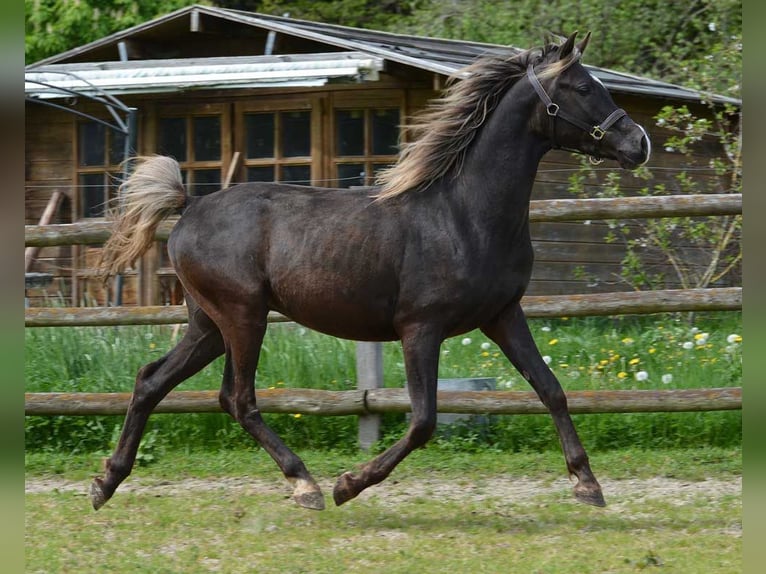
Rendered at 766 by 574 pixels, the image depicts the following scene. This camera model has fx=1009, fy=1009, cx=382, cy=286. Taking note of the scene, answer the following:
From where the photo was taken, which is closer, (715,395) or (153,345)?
(715,395)

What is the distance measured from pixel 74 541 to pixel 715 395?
145 inches

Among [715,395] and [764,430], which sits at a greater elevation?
[764,430]

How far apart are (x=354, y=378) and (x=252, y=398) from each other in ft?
6.15

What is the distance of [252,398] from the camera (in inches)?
196

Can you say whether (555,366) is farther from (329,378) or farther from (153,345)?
(153,345)

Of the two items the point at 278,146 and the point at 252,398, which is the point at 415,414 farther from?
the point at 278,146

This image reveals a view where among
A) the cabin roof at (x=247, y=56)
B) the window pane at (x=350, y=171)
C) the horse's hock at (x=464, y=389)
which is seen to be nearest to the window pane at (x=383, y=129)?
the window pane at (x=350, y=171)

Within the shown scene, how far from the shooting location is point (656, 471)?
571 cm

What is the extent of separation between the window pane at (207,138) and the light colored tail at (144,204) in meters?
6.41

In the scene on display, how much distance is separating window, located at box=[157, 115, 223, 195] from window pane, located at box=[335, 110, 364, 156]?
1.41 metres

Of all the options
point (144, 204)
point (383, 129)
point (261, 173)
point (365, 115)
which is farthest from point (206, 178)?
point (144, 204)

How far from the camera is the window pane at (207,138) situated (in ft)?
38.4

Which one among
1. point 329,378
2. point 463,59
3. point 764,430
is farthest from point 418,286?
point 463,59

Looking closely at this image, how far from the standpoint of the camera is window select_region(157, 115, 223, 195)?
11633 millimetres
